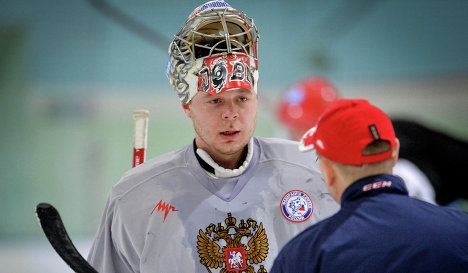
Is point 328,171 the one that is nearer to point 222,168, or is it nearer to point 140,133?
point 222,168

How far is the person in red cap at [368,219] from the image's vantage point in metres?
1.39

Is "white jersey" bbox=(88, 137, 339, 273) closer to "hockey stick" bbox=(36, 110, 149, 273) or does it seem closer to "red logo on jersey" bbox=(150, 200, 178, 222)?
"red logo on jersey" bbox=(150, 200, 178, 222)

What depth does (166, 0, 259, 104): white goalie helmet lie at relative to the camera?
193cm

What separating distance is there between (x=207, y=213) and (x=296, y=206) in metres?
0.22

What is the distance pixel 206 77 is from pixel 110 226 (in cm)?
47

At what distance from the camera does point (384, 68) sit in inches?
189

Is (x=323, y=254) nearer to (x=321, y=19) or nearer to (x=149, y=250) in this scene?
(x=149, y=250)

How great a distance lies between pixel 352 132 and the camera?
1.48 m

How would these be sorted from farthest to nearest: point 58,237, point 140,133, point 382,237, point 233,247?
point 140,133, point 233,247, point 58,237, point 382,237

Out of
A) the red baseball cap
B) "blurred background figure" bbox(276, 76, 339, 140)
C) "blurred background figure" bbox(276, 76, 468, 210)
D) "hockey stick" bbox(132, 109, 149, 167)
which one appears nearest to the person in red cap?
the red baseball cap

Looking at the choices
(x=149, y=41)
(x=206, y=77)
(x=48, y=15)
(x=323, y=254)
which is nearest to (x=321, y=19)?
(x=149, y=41)

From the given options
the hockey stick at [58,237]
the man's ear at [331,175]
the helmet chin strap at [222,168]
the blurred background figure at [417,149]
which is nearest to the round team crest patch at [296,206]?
the helmet chin strap at [222,168]

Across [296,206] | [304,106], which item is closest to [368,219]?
[296,206]

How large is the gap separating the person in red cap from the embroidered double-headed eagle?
36 centimetres
